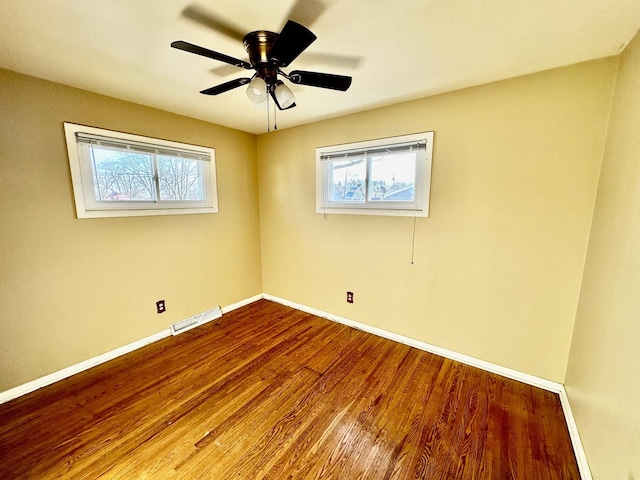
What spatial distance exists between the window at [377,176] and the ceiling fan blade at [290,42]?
1310 millimetres

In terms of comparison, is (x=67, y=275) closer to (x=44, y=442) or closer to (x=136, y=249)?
(x=136, y=249)

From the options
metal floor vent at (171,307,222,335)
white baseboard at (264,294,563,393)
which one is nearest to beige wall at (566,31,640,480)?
white baseboard at (264,294,563,393)

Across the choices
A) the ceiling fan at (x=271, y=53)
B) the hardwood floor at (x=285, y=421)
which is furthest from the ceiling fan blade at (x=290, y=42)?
the hardwood floor at (x=285, y=421)

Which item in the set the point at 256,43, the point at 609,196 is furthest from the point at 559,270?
the point at 256,43

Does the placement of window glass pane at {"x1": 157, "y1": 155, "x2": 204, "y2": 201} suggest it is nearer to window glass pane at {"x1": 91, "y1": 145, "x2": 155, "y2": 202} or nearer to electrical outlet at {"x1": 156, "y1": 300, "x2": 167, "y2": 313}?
window glass pane at {"x1": 91, "y1": 145, "x2": 155, "y2": 202}

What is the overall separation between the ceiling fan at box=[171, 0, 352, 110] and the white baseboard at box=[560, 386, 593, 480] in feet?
7.55

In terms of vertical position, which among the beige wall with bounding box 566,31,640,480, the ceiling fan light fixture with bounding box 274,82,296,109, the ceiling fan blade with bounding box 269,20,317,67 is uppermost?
the ceiling fan blade with bounding box 269,20,317,67

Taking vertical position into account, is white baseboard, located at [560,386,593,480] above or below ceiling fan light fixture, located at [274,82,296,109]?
below

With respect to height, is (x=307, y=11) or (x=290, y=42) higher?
(x=307, y=11)

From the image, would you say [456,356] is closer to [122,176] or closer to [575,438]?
[575,438]

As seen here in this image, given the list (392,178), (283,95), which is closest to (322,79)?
(283,95)

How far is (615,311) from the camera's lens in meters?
1.18

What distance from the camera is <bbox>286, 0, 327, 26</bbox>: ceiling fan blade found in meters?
1.13

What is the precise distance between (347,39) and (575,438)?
2.56m
